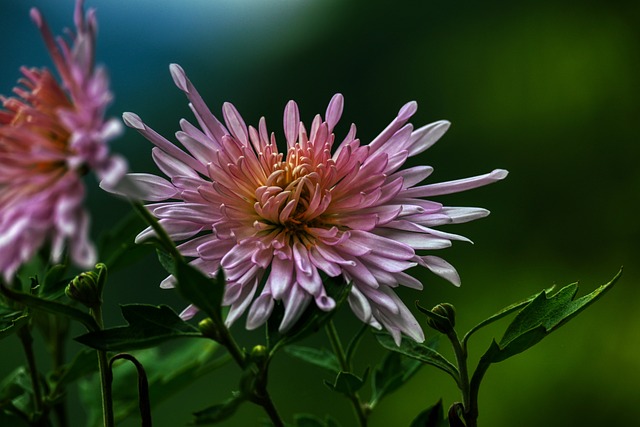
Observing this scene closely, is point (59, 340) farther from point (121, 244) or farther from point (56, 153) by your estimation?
point (56, 153)

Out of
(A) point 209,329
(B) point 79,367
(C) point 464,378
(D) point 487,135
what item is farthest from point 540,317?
(D) point 487,135

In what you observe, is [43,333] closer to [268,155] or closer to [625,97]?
[268,155]

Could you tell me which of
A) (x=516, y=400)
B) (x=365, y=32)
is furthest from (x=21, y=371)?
(x=365, y=32)

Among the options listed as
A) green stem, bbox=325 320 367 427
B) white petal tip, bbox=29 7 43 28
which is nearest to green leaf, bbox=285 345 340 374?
green stem, bbox=325 320 367 427

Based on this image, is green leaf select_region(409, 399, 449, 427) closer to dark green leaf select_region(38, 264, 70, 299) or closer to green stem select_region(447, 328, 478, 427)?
green stem select_region(447, 328, 478, 427)

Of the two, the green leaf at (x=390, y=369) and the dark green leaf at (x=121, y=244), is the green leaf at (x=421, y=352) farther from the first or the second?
the dark green leaf at (x=121, y=244)

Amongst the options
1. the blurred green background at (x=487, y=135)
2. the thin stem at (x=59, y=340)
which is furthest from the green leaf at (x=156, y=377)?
the blurred green background at (x=487, y=135)
